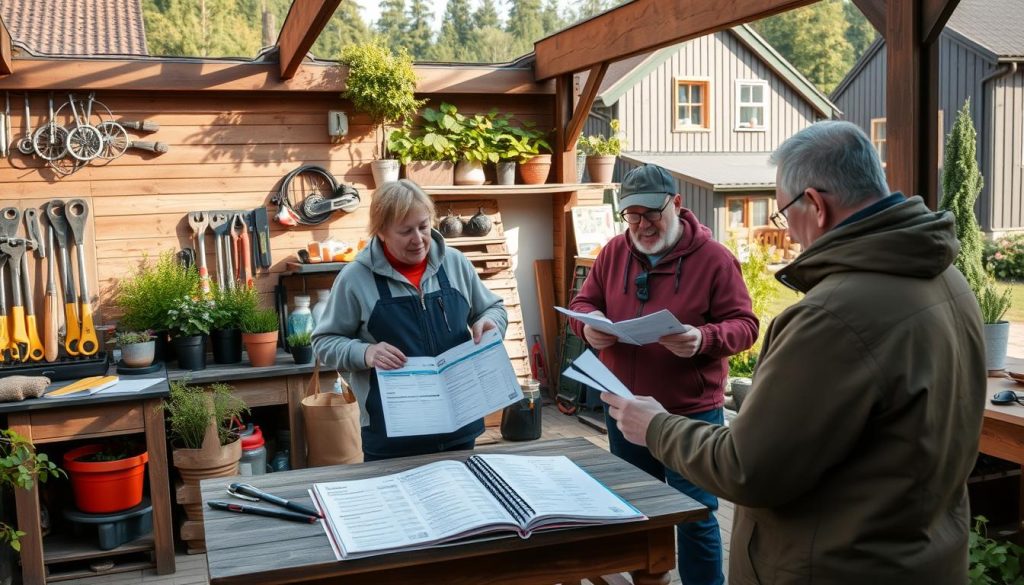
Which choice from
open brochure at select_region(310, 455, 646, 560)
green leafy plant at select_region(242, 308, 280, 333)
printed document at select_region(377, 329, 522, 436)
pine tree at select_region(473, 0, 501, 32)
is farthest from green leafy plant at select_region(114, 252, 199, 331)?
pine tree at select_region(473, 0, 501, 32)

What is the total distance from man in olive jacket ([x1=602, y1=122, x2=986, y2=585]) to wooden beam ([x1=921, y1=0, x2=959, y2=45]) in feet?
6.66

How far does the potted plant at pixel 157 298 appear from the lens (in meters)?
4.94

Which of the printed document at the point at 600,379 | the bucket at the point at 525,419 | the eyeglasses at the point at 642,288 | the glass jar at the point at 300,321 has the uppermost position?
the eyeglasses at the point at 642,288

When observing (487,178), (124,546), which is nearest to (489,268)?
(487,178)

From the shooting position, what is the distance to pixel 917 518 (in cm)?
153

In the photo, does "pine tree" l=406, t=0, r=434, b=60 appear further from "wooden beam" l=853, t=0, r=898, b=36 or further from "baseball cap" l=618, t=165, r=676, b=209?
"baseball cap" l=618, t=165, r=676, b=209

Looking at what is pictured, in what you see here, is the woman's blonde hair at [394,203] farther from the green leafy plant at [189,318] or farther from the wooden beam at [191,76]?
the wooden beam at [191,76]

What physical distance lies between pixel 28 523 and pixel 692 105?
1633 cm

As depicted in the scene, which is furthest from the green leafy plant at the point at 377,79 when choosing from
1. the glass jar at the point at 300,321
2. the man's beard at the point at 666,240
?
the man's beard at the point at 666,240

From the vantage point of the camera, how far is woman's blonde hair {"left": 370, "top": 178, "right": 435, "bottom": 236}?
2.88 metres

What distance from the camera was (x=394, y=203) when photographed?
288 cm

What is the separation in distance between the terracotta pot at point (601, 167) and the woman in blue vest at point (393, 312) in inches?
158

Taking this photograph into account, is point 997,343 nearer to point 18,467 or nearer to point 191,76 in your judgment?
point 18,467

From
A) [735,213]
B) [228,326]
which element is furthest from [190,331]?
[735,213]
